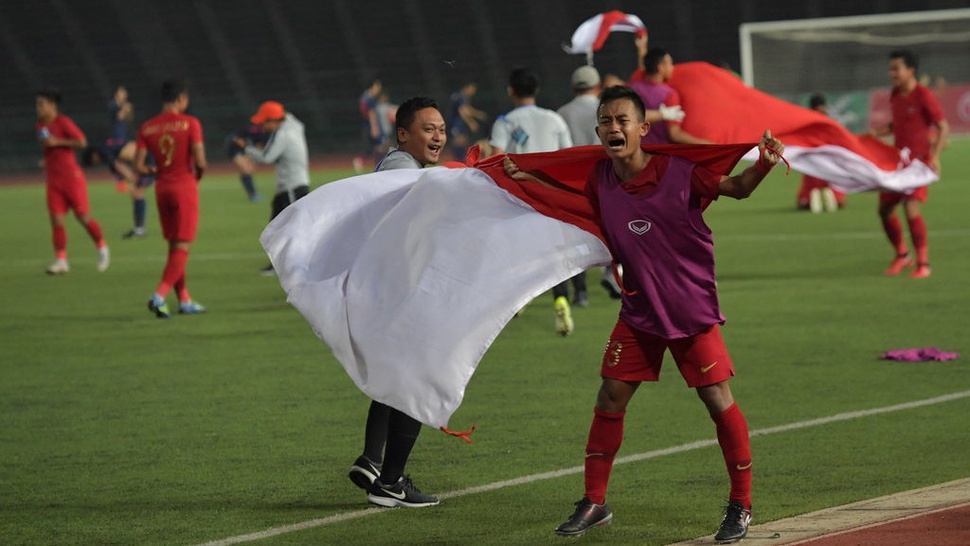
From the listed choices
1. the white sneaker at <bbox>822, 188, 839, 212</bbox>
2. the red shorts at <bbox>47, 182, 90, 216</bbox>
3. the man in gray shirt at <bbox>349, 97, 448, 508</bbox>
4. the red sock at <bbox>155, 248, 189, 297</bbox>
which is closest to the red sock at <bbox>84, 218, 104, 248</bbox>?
the red shorts at <bbox>47, 182, 90, 216</bbox>

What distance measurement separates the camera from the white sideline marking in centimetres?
681

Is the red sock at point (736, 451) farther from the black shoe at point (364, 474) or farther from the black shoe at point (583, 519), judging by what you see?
the black shoe at point (364, 474)

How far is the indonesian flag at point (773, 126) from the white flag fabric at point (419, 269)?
26.9 ft

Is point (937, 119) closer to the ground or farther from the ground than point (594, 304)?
farther from the ground

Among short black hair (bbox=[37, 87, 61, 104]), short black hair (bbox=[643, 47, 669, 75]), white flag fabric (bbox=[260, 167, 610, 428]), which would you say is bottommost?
white flag fabric (bbox=[260, 167, 610, 428])

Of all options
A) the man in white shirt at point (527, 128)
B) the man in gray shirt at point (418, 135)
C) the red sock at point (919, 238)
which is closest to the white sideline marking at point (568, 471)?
the man in gray shirt at point (418, 135)

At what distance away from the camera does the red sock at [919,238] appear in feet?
51.4

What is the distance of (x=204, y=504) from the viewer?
737 centimetres

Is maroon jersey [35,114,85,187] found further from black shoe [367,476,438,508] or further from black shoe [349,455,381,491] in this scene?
black shoe [367,476,438,508]

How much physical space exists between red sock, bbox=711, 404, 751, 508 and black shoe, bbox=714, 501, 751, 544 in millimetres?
35

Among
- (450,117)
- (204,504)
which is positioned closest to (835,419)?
(204,504)

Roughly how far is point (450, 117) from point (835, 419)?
39.1 metres

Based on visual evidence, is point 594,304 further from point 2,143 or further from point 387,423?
point 2,143

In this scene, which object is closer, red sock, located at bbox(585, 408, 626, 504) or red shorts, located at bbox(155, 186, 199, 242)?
red sock, located at bbox(585, 408, 626, 504)
